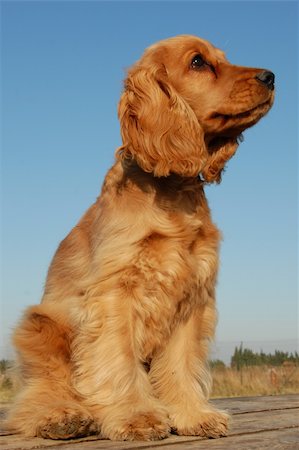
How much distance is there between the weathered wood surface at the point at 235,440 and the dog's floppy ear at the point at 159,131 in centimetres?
154

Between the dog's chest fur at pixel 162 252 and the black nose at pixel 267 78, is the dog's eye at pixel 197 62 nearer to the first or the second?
the black nose at pixel 267 78

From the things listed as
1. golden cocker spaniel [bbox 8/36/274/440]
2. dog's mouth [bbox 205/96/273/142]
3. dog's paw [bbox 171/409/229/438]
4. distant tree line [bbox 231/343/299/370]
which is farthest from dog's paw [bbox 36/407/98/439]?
distant tree line [bbox 231/343/299/370]

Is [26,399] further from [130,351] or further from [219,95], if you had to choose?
[219,95]

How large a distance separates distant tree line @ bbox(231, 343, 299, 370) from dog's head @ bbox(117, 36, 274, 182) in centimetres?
438

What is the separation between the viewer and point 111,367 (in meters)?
3.75

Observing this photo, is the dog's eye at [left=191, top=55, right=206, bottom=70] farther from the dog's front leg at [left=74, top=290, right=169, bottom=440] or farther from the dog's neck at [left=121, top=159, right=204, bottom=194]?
the dog's front leg at [left=74, top=290, right=169, bottom=440]

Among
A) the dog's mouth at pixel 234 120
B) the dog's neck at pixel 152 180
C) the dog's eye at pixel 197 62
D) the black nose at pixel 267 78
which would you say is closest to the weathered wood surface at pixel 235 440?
the dog's neck at pixel 152 180

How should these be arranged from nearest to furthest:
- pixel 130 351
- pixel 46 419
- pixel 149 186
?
1. pixel 46 419
2. pixel 130 351
3. pixel 149 186

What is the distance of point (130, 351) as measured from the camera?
3.81 meters

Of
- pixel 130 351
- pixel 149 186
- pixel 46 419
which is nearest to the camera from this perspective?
pixel 46 419

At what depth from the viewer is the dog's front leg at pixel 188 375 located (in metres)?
3.91

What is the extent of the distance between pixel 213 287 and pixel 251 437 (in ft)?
3.43

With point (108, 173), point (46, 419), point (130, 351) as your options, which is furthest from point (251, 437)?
point (108, 173)

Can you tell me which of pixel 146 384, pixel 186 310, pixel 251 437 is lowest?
pixel 251 437
